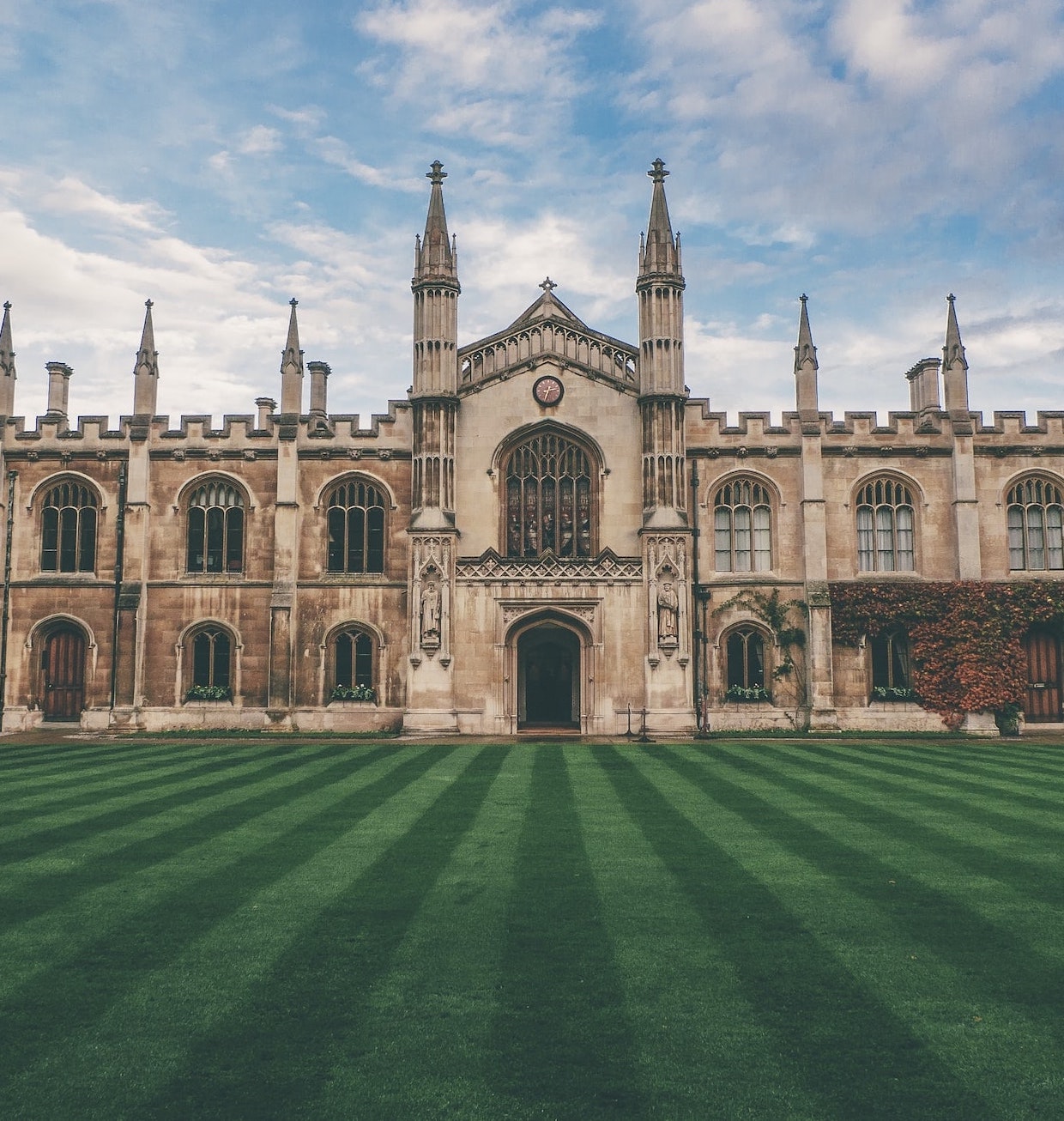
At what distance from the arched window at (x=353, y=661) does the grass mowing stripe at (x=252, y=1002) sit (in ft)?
60.3

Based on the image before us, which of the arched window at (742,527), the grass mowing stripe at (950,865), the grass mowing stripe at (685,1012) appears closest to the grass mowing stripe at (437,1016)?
the grass mowing stripe at (685,1012)

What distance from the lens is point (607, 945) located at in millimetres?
7969

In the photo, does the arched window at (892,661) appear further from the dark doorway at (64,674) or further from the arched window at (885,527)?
the dark doorway at (64,674)

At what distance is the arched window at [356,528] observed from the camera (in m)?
30.1

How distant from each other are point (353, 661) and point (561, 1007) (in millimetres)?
23704

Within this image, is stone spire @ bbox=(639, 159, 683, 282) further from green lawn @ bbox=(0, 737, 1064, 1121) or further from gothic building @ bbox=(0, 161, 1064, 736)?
green lawn @ bbox=(0, 737, 1064, 1121)

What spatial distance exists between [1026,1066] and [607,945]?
330cm

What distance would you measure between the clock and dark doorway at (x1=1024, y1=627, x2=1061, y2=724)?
674 inches

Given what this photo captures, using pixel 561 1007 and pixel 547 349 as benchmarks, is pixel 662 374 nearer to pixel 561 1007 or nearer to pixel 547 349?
pixel 547 349

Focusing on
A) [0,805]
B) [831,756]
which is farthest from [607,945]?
[831,756]

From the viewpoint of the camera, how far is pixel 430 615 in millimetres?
27781

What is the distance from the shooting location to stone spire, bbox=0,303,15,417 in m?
31.2

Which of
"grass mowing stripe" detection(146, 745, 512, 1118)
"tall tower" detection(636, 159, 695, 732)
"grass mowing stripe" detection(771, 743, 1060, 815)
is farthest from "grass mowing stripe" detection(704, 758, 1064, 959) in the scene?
"tall tower" detection(636, 159, 695, 732)

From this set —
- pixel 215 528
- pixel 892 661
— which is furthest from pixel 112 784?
pixel 892 661
